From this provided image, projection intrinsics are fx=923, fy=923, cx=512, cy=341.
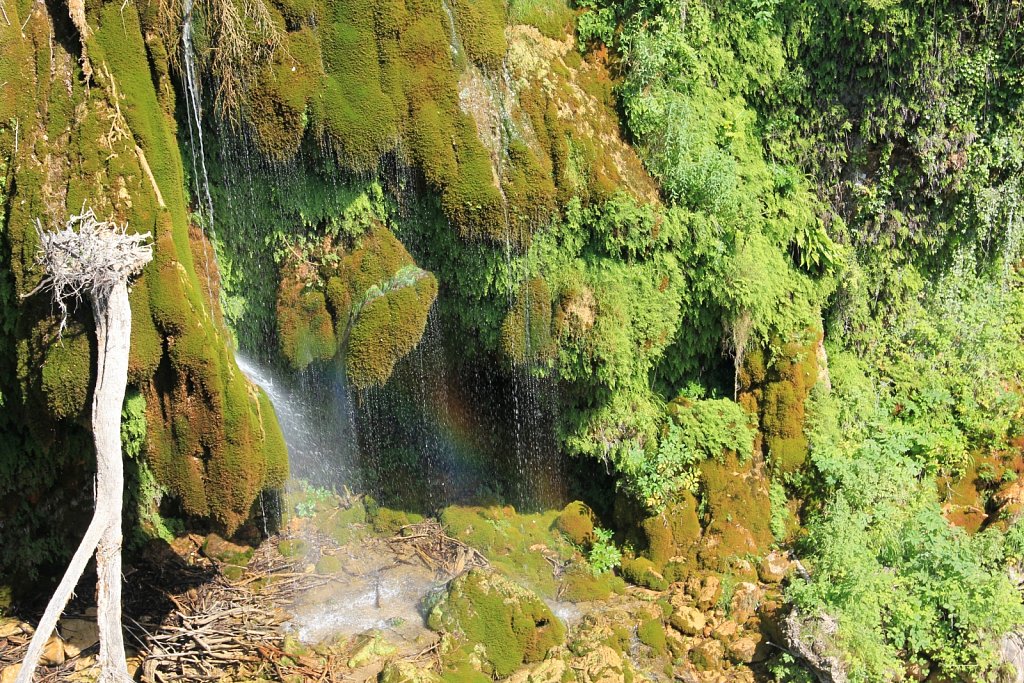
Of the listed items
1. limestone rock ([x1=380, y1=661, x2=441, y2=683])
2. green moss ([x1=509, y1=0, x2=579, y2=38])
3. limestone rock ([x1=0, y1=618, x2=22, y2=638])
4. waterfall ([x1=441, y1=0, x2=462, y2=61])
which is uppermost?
green moss ([x1=509, y1=0, x2=579, y2=38])

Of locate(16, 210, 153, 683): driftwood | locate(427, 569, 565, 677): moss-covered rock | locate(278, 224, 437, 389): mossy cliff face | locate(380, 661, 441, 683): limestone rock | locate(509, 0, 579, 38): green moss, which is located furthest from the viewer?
locate(509, 0, 579, 38): green moss

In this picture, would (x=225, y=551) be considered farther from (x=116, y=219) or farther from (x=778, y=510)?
(x=778, y=510)

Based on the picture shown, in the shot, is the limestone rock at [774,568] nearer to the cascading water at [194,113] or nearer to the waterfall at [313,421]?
the waterfall at [313,421]

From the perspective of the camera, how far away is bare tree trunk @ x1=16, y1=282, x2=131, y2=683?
670 cm

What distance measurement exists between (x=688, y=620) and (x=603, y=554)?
3.69 ft

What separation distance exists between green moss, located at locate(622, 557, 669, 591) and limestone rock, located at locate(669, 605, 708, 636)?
0.36 m

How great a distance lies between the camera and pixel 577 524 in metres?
9.42

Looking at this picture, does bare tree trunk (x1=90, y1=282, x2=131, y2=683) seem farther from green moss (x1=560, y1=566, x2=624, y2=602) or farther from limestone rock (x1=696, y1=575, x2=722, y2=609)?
limestone rock (x1=696, y1=575, x2=722, y2=609)

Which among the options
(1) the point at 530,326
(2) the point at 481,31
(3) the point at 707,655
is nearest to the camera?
(3) the point at 707,655

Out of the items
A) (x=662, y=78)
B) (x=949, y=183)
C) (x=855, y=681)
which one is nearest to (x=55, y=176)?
(x=662, y=78)

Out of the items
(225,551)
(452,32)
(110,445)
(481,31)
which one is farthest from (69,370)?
(481,31)

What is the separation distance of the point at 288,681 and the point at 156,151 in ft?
14.5

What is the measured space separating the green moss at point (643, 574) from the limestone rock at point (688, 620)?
365 millimetres

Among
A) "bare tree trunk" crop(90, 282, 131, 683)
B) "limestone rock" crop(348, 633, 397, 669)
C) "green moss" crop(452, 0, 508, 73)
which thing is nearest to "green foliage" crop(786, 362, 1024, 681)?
"limestone rock" crop(348, 633, 397, 669)
